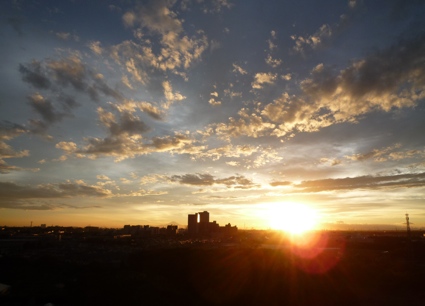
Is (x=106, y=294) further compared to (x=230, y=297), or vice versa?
(x=230, y=297)

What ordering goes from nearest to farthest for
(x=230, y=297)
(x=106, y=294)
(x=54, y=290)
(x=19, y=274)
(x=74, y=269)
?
(x=106, y=294) → (x=230, y=297) → (x=54, y=290) → (x=19, y=274) → (x=74, y=269)

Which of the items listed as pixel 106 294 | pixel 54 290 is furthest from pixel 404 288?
pixel 54 290

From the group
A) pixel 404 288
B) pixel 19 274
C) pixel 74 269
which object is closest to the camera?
pixel 404 288

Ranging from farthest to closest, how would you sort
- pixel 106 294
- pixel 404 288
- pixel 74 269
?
1. pixel 74 269
2. pixel 404 288
3. pixel 106 294

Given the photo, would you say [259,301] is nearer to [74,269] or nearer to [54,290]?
[54,290]

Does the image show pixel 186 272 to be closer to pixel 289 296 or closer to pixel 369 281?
pixel 289 296

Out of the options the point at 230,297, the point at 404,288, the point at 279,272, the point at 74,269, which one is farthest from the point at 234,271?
the point at 74,269

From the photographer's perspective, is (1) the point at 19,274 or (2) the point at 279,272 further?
(1) the point at 19,274

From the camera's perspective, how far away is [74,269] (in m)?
41.6

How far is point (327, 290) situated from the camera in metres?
27.3

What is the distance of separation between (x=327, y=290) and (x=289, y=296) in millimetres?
4432

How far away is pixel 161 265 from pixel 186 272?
6558mm

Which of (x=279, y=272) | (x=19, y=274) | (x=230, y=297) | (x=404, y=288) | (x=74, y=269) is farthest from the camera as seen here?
(x=74, y=269)

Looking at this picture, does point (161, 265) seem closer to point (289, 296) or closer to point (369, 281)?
point (289, 296)
